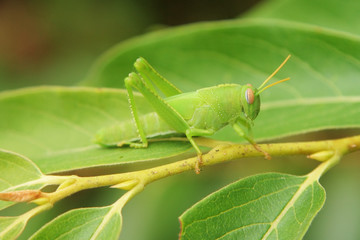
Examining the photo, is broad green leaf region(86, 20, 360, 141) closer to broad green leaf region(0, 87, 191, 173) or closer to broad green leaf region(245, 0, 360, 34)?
broad green leaf region(0, 87, 191, 173)

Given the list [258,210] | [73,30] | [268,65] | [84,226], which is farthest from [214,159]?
[73,30]

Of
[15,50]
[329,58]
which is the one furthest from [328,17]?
[15,50]

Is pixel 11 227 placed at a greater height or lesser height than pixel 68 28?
lesser

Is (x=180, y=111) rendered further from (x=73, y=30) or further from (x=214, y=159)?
(x=73, y=30)

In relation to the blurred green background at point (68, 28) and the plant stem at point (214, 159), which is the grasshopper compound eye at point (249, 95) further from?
the blurred green background at point (68, 28)

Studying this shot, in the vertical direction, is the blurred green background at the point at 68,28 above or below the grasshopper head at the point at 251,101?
above

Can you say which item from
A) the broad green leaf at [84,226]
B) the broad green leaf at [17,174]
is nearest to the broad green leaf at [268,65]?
the broad green leaf at [84,226]
